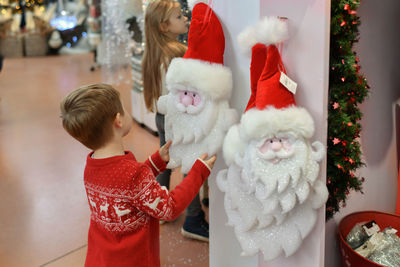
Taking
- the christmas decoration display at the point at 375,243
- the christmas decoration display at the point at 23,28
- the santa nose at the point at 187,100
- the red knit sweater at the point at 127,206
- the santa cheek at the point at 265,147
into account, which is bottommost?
the christmas decoration display at the point at 23,28

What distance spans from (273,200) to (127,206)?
1.62 ft

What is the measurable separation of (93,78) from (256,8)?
6151mm

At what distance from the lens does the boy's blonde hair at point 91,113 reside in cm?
157

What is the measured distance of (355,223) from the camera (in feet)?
6.65

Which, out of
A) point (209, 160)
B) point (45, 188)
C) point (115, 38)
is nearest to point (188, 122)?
point (209, 160)

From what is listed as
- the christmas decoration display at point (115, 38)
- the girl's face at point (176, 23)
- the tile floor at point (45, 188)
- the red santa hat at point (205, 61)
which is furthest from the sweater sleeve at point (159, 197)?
the christmas decoration display at point (115, 38)

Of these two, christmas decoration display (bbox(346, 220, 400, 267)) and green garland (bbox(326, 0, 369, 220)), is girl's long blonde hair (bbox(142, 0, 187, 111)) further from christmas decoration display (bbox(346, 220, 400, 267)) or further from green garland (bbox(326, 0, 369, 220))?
christmas decoration display (bbox(346, 220, 400, 267))

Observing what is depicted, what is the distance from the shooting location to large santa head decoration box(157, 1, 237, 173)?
165 centimetres

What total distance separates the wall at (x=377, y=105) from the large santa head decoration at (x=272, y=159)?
481 mm

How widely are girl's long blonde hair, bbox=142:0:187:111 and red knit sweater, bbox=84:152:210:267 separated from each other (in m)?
1.07

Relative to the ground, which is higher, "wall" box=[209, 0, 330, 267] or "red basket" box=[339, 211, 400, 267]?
"wall" box=[209, 0, 330, 267]

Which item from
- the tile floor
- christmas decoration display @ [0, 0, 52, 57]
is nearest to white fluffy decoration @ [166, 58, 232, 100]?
the tile floor

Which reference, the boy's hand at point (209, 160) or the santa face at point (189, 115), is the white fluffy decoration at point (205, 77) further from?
the boy's hand at point (209, 160)

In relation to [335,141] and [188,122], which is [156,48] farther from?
[335,141]
